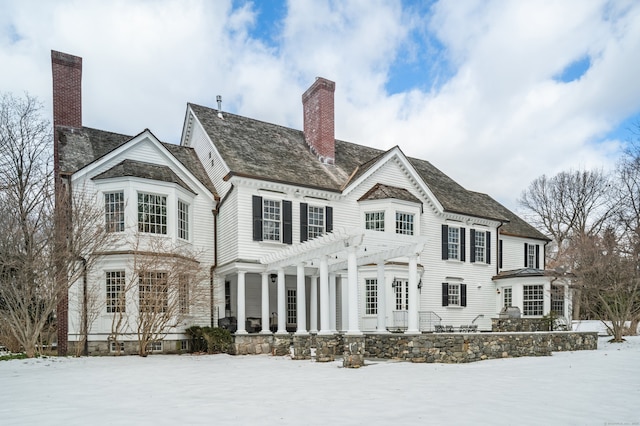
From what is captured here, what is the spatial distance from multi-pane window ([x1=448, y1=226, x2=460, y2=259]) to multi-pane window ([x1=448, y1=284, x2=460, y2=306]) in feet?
4.64

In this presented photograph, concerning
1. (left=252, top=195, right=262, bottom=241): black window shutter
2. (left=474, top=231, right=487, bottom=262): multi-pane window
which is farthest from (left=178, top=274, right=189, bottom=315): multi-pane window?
(left=474, top=231, right=487, bottom=262): multi-pane window

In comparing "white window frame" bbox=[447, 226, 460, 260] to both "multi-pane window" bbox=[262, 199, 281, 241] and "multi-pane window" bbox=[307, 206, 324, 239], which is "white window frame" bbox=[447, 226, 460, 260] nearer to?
"multi-pane window" bbox=[307, 206, 324, 239]

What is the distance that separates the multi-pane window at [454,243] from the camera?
2400cm

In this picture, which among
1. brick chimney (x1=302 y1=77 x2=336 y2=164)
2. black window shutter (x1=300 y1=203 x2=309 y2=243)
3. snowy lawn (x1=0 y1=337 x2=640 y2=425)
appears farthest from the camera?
brick chimney (x1=302 y1=77 x2=336 y2=164)

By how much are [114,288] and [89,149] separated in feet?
17.9

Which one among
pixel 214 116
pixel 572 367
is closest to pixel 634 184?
pixel 572 367

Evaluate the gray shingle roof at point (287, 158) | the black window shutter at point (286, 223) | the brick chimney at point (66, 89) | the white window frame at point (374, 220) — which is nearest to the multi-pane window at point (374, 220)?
the white window frame at point (374, 220)

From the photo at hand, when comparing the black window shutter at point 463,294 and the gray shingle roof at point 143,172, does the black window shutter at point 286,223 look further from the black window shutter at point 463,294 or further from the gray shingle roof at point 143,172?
the black window shutter at point 463,294

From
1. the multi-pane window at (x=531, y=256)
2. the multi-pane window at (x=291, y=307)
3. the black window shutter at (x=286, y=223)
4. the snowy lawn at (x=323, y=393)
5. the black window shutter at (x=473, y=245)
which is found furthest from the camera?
the multi-pane window at (x=531, y=256)

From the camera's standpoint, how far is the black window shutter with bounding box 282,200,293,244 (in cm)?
1919

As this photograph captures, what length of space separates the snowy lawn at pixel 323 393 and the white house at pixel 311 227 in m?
3.39

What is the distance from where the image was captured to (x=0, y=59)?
21.5 meters

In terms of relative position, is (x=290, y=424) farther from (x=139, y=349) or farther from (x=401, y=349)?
(x=139, y=349)

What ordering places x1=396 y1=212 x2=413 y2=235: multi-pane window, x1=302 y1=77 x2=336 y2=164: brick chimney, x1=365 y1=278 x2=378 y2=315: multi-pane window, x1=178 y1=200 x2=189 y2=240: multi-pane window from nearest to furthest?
x1=178 y1=200 x2=189 y2=240: multi-pane window
x1=365 y1=278 x2=378 y2=315: multi-pane window
x1=396 y1=212 x2=413 y2=235: multi-pane window
x1=302 y1=77 x2=336 y2=164: brick chimney
